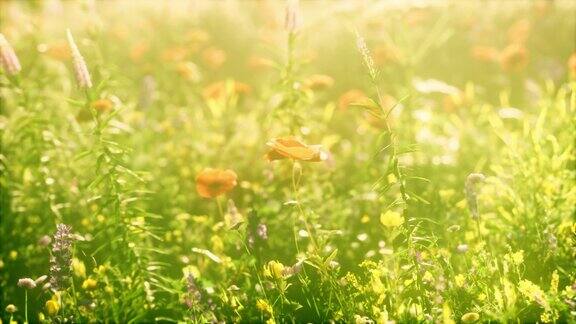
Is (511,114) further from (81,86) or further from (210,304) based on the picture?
(81,86)

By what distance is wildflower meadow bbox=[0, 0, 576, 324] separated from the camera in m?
2.22

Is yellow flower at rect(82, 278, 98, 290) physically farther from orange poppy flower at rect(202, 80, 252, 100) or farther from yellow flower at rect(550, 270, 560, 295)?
orange poppy flower at rect(202, 80, 252, 100)

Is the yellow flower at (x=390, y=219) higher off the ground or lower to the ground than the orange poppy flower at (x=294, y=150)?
lower

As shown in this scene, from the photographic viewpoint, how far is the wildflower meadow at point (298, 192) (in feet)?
7.29

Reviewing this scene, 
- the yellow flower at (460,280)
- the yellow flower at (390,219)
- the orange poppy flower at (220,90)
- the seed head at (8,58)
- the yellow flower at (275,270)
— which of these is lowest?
the yellow flower at (460,280)

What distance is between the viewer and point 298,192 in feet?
9.66

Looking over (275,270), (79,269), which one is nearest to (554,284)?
(275,270)

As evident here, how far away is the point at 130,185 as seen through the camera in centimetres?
268

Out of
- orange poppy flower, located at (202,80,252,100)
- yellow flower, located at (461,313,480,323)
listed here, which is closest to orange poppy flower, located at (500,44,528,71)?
orange poppy flower, located at (202,80,252,100)

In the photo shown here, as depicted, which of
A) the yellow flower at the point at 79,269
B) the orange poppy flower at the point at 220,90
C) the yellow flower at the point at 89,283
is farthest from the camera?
the orange poppy flower at the point at 220,90

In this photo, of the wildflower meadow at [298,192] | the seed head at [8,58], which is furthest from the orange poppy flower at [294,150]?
the seed head at [8,58]

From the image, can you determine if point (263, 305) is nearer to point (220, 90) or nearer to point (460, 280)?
point (460, 280)

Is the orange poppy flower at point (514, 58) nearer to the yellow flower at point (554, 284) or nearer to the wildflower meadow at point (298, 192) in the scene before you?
the wildflower meadow at point (298, 192)

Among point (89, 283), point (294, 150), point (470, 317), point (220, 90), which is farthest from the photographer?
point (220, 90)
